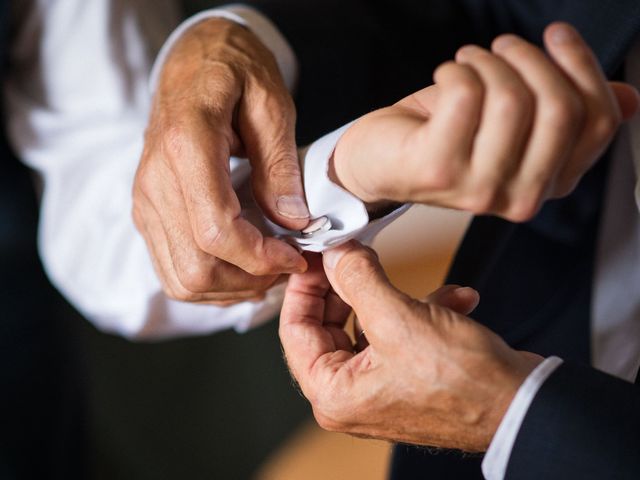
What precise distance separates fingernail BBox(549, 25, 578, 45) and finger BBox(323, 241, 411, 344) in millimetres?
154

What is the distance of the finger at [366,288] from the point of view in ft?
1.27

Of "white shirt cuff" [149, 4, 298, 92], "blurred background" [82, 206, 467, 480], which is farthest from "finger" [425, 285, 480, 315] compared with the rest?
"blurred background" [82, 206, 467, 480]

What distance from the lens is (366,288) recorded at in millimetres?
413

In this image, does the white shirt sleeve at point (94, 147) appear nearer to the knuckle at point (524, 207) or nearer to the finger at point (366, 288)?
the finger at point (366, 288)

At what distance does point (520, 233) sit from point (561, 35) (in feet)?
1.02

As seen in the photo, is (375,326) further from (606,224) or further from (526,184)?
(606,224)

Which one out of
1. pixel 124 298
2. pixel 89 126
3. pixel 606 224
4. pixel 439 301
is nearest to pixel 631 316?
pixel 606 224

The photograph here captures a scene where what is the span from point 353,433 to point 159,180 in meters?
0.24

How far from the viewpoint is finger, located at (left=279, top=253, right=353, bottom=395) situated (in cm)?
44

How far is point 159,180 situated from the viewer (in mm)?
534

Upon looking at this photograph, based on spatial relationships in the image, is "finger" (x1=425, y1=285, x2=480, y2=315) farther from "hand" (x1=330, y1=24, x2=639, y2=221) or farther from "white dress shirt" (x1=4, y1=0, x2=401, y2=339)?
"white dress shirt" (x1=4, y1=0, x2=401, y2=339)

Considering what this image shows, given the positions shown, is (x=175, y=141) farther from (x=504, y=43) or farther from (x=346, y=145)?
(x=504, y=43)

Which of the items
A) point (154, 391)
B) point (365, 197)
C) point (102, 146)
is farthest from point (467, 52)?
point (154, 391)

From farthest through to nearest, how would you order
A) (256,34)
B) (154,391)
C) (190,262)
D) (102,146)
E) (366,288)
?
1. (154,391)
2. (102,146)
3. (256,34)
4. (190,262)
5. (366,288)
